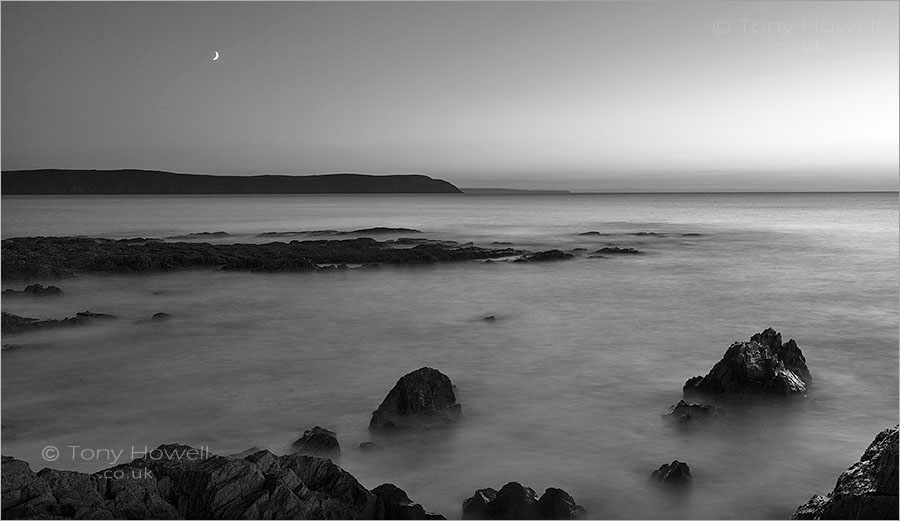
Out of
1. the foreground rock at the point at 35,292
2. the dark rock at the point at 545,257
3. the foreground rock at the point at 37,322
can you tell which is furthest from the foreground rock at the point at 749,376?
the dark rock at the point at 545,257

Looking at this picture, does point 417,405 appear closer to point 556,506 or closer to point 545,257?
point 556,506

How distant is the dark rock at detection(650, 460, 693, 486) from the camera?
5.40m

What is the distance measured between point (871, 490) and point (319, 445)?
4.48 metres

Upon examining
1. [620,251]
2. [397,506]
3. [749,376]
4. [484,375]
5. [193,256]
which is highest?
[620,251]

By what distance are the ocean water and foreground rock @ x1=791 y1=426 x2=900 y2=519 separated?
109cm

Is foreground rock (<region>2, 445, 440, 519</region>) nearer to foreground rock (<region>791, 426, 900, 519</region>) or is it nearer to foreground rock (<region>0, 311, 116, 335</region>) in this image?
foreground rock (<region>791, 426, 900, 519</region>)

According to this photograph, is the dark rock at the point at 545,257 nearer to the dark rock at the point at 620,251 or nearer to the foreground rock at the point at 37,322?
the dark rock at the point at 620,251

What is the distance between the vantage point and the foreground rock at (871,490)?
11.9 ft

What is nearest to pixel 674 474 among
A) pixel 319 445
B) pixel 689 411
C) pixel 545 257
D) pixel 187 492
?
pixel 689 411

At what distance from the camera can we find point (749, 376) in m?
7.16

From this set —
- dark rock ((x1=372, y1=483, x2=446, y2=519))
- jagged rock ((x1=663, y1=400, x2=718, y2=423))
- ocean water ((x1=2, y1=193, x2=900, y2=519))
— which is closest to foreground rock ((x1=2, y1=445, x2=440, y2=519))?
dark rock ((x1=372, y1=483, x2=446, y2=519))

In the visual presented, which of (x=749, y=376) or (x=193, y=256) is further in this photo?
(x=193, y=256)

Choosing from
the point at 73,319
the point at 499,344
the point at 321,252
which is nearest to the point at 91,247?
the point at 321,252

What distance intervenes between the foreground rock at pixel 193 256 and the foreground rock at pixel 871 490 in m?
15.4
